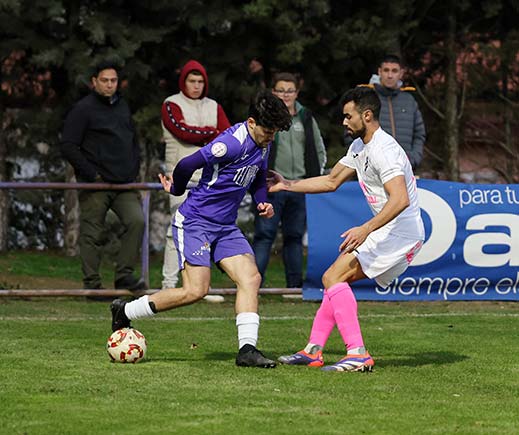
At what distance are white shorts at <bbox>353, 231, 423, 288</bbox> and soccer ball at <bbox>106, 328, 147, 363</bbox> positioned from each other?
1609 millimetres

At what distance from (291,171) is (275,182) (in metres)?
4.08

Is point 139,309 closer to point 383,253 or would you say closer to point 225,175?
point 225,175

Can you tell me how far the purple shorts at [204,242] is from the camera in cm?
927

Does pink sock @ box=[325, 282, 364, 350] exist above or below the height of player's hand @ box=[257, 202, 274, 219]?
below

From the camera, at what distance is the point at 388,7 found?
19.5m

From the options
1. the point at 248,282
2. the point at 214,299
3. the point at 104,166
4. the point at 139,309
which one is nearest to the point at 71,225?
the point at 214,299

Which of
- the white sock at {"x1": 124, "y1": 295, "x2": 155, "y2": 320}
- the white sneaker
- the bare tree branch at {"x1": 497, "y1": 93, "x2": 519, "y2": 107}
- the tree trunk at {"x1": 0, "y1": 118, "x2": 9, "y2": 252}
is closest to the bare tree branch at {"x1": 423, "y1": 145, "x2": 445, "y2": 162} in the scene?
the bare tree branch at {"x1": 497, "y1": 93, "x2": 519, "y2": 107}

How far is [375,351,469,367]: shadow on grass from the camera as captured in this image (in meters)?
9.38

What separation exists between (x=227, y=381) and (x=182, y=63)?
37.8 ft

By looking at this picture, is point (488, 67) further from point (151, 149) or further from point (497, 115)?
point (151, 149)

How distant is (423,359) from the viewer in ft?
31.6

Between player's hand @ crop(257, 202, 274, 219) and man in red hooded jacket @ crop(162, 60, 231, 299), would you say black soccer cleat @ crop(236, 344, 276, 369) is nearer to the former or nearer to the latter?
player's hand @ crop(257, 202, 274, 219)

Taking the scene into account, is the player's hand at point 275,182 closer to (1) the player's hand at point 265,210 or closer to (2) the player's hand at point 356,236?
(1) the player's hand at point 265,210

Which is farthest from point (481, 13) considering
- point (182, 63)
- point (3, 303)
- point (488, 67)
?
point (3, 303)
